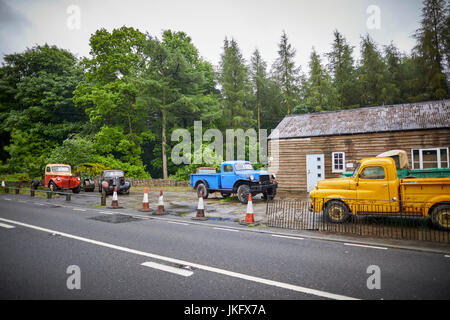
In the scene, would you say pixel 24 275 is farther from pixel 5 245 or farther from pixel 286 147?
pixel 286 147

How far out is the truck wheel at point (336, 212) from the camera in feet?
26.3

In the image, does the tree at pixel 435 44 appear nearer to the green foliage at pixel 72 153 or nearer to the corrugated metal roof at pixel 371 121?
the corrugated metal roof at pixel 371 121

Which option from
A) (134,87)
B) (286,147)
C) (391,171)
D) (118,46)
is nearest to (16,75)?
(118,46)

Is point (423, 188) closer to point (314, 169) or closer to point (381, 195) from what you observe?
point (381, 195)

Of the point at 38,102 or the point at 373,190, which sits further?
the point at 38,102

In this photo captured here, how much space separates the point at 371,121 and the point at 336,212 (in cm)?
1161

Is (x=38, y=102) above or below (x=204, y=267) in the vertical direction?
above

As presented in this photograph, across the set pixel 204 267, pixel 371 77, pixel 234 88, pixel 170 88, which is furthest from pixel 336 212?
pixel 371 77

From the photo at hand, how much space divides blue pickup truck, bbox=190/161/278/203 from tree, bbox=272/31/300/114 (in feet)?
83.1

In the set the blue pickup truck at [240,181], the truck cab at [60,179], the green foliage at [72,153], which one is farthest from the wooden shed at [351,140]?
the green foliage at [72,153]

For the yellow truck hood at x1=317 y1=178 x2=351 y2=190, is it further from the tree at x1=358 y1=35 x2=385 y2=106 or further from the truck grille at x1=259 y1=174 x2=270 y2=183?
the tree at x1=358 y1=35 x2=385 y2=106

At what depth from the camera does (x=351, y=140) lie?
55.1 ft

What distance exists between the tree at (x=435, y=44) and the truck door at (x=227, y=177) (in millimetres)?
27392

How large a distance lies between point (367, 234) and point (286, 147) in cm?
1251
